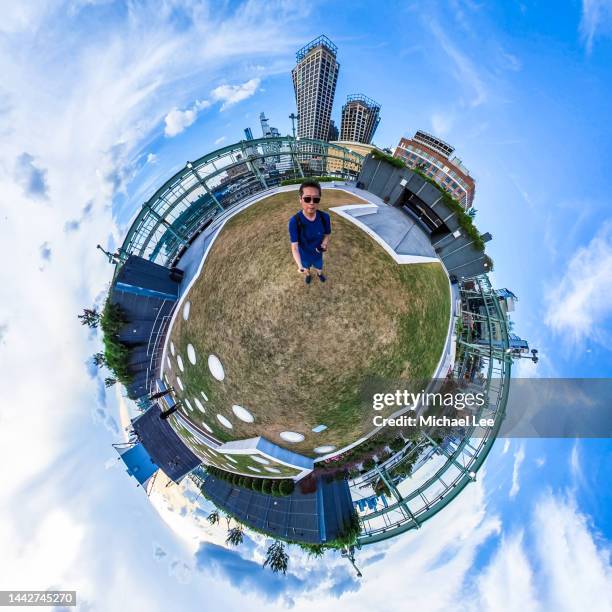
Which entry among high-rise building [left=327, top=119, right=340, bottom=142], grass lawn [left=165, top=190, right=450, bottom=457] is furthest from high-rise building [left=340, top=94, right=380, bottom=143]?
grass lawn [left=165, top=190, right=450, bottom=457]

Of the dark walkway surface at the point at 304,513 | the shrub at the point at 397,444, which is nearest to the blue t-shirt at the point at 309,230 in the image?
the shrub at the point at 397,444

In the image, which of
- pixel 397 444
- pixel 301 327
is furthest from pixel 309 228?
pixel 397 444

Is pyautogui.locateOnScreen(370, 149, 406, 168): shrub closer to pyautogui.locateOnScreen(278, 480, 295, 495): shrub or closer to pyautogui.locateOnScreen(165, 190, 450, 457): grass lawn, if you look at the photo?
pyautogui.locateOnScreen(165, 190, 450, 457): grass lawn

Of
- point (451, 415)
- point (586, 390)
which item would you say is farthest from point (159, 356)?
point (586, 390)

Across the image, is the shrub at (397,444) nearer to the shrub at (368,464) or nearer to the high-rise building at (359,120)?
the shrub at (368,464)

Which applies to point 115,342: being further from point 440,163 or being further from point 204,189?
point 440,163

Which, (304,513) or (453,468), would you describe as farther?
(453,468)
